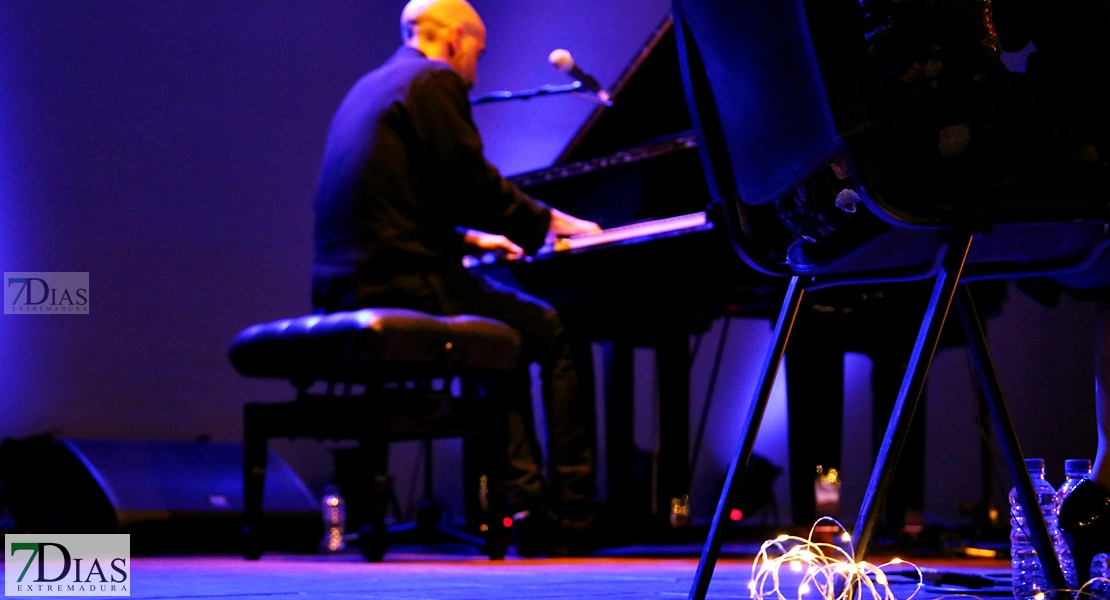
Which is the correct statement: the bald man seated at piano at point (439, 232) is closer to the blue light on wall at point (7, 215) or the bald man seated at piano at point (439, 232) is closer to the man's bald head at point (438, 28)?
the man's bald head at point (438, 28)

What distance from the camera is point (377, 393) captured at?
9.44 ft

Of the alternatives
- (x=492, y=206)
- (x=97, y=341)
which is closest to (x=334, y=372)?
(x=492, y=206)

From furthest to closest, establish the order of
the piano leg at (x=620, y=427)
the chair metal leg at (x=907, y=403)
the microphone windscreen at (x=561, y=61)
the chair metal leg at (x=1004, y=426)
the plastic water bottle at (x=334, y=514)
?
the plastic water bottle at (x=334, y=514) → the piano leg at (x=620, y=427) → the microphone windscreen at (x=561, y=61) → the chair metal leg at (x=1004, y=426) → the chair metal leg at (x=907, y=403)

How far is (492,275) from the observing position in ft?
11.6

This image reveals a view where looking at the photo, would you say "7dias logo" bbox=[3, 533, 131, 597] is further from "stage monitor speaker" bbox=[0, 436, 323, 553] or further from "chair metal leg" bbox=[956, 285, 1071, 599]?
"chair metal leg" bbox=[956, 285, 1071, 599]

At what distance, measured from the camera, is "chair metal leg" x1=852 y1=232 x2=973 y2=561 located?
116 cm

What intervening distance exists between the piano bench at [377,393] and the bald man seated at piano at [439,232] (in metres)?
0.13

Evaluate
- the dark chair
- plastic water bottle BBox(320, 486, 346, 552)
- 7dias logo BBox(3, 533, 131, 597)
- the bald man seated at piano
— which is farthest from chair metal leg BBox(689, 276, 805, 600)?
plastic water bottle BBox(320, 486, 346, 552)

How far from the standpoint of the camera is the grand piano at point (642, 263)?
3.05 meters

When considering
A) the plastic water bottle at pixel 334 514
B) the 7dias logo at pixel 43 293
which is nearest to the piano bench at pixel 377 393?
the plastic water bottle at pixel 334 514

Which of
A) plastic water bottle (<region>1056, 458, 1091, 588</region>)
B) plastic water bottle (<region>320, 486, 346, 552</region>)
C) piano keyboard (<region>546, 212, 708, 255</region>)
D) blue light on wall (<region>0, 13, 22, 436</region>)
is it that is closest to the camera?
plastic water bottle (<region>1056, 458, 1091, 588</region>)

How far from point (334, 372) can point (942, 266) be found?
6.57ft

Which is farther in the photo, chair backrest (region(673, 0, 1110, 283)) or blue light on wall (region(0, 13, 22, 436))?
blue light on wall (region(0, 13, 22, 436))

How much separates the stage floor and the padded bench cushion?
0.45 meters
